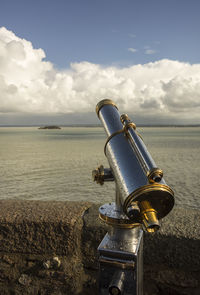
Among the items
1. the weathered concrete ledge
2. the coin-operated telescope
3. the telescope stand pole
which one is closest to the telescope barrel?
the coin-operated telescope

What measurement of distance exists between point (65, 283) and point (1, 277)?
511 millimetres

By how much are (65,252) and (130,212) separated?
99 cm

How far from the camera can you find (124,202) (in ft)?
4.26

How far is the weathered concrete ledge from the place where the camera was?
5.96 feet

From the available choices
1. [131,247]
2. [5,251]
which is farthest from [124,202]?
[5,251]

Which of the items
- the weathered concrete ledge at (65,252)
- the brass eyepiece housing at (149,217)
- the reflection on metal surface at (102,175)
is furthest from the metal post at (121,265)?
the weathered concrete ledge at (65,252)

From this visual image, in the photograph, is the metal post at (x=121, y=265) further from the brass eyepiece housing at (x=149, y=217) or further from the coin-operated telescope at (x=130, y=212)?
the brass eyepiece housing at (x=149, y=217)

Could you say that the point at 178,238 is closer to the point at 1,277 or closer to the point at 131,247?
the point at 131,247

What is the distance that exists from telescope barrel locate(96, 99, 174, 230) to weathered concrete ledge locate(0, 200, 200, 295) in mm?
621

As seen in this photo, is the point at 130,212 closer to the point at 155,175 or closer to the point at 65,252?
the point at 155,175

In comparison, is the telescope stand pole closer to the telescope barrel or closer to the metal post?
the metal post

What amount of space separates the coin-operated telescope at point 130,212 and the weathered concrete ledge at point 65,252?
439mm

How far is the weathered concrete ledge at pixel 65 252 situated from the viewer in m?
1.82

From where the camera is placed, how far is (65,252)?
198 cm
